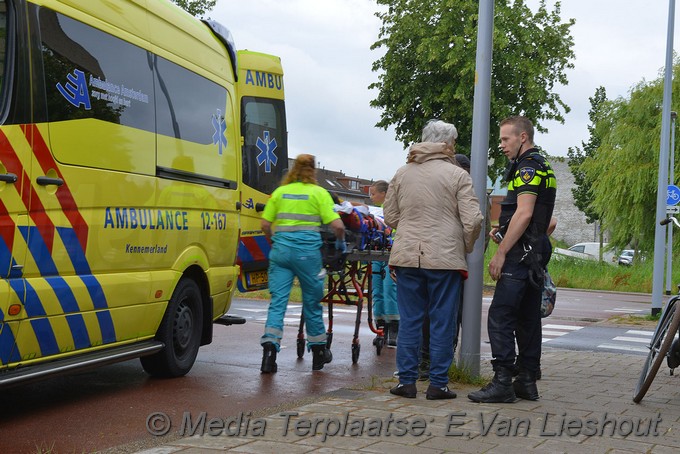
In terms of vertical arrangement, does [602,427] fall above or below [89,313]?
below

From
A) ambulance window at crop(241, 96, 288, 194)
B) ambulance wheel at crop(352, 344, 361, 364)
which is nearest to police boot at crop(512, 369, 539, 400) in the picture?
ambulance wheel at crop(352, 344, 361, 364)

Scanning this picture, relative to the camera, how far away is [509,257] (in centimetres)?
648

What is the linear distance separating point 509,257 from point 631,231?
2896 centimetres

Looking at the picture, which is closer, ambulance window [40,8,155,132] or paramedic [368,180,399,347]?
ambulance window [40,8,155,132]

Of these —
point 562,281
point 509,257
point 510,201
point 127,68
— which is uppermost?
point 127,68

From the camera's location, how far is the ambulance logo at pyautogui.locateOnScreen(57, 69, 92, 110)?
230 inches

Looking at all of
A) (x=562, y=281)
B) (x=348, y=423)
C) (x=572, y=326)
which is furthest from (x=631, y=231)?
(x=348, y=423)

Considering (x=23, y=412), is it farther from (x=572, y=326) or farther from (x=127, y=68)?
(x=572, y=326)

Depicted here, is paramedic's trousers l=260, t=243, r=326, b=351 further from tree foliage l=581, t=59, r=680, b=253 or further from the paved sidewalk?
tree foliage l=581, t=59, r=680, b=253

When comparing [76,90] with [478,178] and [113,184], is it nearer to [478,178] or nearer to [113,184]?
[113,184]

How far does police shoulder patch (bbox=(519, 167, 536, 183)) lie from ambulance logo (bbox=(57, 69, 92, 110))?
3.03m

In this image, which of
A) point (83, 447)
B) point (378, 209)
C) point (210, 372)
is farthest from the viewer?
point (378, 209)

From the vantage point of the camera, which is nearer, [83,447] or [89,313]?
[83,447]

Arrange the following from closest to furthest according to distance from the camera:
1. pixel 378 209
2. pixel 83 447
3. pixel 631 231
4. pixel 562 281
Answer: pixel 83 447
pixel 378 209
pixel 562 281
pixel 631 231
